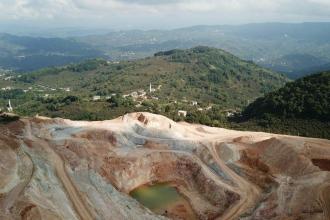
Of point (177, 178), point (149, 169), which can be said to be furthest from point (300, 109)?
point (149, 169)

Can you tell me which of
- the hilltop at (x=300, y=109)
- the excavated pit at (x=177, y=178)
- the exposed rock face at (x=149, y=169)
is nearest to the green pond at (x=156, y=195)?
the excavated pit at (x=177, y=178)

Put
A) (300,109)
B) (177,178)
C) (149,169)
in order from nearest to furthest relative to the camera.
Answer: (177,178), (149,169), (300,109)

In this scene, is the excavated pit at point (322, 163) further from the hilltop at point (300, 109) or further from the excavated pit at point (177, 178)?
the hilltop at point (300, 109)

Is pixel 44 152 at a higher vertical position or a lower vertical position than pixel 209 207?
higher

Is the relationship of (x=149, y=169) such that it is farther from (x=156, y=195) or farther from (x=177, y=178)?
(x=156, y=195)

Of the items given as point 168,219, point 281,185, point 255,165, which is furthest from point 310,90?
point 168,219

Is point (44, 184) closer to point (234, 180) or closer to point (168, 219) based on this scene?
point (168, 219)

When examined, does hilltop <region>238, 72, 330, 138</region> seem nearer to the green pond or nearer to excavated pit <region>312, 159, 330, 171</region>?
excavated pit <region>312, 159, 330, 171</region>
